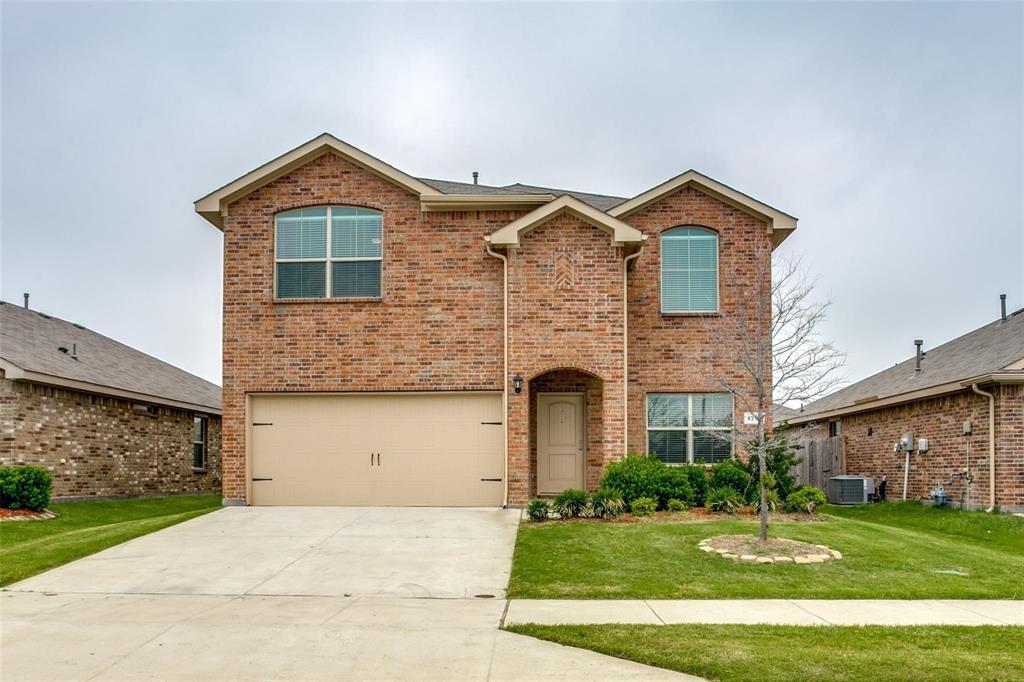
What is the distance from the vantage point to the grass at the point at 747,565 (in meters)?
9.88

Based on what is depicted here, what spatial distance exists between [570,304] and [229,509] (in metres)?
7.32

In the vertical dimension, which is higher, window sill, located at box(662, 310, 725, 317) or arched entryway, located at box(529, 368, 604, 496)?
window sill, located at box(662, 310, 725, 317)

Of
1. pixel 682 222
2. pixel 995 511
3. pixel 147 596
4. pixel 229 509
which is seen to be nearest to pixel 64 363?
pixel 229 509

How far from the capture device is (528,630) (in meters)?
8.10

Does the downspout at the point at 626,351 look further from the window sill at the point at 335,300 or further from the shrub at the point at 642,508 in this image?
the window sill at the point at 335,300

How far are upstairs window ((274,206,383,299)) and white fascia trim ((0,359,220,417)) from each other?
548 centimetres

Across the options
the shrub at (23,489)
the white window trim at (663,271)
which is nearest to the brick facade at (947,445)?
the white window trim at (663,271)

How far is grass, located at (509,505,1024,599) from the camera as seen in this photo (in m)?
9.88

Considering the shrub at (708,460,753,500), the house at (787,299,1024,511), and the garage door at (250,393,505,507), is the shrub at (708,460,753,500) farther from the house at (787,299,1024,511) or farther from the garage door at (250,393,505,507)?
the garage door at (250,393,505,507)

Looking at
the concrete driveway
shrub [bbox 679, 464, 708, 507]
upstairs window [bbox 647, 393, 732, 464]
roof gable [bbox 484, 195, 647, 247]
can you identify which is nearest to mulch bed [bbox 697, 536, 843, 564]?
the concrete driveway

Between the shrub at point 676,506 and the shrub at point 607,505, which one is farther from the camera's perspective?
the shrub at point 676,506

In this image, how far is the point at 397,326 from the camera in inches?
650

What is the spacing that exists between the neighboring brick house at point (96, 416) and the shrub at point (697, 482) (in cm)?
1306

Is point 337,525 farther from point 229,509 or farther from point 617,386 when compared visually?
point 617,386
